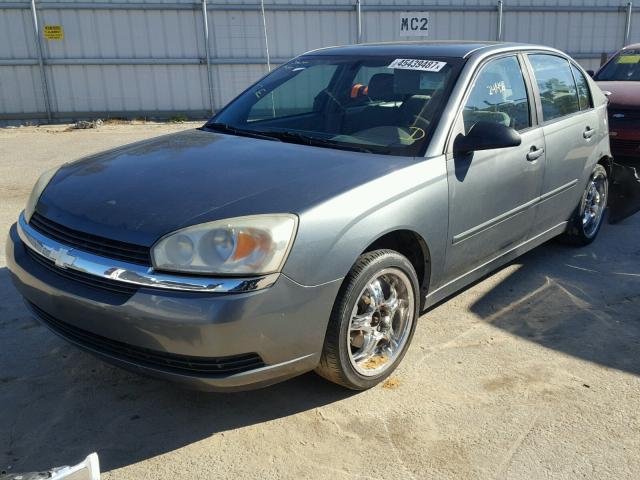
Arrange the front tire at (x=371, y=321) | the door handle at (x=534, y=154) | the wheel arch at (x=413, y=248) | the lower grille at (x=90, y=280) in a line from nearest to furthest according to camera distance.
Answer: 1. the lower grille at (x=90, y=280)
2. the front tire at (x=371, y=321)
3. the wheel arch at (x=413, y=248)
4. the door handle at (x=534, y=154)

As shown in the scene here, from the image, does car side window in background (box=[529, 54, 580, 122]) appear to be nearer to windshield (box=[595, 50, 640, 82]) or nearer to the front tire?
the front tire

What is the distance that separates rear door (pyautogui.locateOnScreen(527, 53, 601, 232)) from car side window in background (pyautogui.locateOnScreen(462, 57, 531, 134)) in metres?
0.20

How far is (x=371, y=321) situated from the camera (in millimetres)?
3057

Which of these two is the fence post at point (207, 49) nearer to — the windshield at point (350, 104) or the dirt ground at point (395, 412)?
the windshield at point (350, 104)

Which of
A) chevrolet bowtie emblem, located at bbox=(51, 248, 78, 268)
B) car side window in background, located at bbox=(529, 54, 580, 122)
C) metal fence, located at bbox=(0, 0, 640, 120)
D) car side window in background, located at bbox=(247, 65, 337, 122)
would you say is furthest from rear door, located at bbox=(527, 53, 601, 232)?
metal fence, located at bbox=(0, 0, 640, 120)

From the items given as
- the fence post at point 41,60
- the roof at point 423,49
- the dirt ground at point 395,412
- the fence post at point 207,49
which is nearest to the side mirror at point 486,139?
the roof at point 423,49

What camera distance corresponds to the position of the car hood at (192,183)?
8.49 feet

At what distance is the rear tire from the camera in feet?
16.3

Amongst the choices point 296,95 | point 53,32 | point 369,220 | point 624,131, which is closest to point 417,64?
point 296,95

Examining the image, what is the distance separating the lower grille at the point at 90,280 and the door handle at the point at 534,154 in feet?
8.55

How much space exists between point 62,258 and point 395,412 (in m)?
1.65

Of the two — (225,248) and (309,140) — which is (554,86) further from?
(225,248)

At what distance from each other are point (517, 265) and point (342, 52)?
82.9 inches

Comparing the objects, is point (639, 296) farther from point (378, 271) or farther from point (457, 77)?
point (378, 271)
